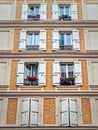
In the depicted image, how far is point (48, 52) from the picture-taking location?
794 inches

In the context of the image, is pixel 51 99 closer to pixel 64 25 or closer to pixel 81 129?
pixel 81 129

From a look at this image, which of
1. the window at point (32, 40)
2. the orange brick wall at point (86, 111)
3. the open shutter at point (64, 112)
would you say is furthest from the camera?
the window at point (32, 40)

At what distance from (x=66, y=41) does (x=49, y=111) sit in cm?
480

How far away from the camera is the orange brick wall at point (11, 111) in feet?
59.0

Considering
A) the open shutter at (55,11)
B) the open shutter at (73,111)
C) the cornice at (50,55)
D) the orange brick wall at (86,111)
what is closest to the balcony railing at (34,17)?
the open shutter at (55,11)

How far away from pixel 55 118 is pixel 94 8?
8095mm

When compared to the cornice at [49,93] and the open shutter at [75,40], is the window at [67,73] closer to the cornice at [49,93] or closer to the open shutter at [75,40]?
the cornice at [49,93]

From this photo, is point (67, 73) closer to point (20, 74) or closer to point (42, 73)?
point (42, 73)

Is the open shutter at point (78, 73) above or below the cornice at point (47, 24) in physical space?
below

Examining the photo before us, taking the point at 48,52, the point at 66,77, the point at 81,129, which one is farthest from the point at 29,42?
the point at 81,129

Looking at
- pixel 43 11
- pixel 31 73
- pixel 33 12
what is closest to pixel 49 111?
pixel 31 73

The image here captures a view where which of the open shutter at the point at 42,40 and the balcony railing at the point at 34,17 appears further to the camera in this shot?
the balcony railing at the point at 34,17

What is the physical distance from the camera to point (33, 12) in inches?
881

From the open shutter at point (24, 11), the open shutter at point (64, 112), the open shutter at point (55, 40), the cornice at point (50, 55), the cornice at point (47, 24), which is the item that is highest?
the open shutter at point (24, 11)
